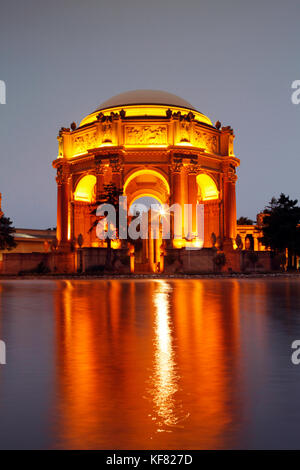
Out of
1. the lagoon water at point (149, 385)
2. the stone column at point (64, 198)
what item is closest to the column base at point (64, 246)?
the stone column at point (64, 198)

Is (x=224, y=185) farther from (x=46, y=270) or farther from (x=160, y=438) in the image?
(x=160, y=438)

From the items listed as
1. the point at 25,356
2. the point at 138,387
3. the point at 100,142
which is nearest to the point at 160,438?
the point at 138,387

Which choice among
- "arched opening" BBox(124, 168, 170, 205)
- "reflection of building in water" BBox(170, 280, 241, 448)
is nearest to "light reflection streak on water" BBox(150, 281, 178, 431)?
"reflection of building in water" BBox(170, 280, 241, 448)

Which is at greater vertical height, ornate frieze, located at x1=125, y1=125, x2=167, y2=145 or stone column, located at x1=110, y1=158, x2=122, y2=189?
ornate frieze, located at x1=125, y1=125, x2=167, y2=145

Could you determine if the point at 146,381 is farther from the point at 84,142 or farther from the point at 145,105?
the point at 84,142

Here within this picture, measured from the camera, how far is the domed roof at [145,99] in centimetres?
5969

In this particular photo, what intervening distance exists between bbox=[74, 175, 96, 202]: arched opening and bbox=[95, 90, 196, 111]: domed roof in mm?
8546

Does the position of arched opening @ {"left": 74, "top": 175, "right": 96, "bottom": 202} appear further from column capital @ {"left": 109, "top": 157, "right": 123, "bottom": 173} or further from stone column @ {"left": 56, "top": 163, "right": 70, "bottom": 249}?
column capital @ {"left": 109, "top": 157, "right": 123, "bottom": 173}

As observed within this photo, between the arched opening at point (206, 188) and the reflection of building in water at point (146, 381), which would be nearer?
the reflection of building in water at point (146, 381)

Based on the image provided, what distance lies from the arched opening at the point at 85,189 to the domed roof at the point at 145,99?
8.55m

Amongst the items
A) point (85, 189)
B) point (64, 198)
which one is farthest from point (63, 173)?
point (85, 189)

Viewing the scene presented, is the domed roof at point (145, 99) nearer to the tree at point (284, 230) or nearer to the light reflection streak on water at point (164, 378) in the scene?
the tree at point (284, 230)

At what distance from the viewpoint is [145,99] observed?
59.9 meters

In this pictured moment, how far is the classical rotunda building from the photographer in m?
54.5
